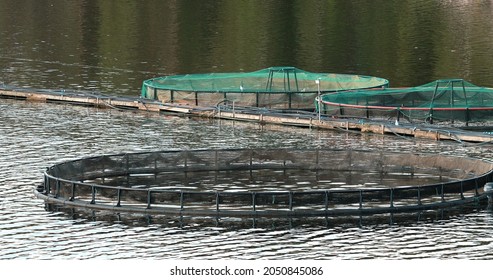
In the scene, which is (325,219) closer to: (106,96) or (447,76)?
(106,96)

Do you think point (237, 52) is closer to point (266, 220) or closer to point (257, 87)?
point (257, 87)

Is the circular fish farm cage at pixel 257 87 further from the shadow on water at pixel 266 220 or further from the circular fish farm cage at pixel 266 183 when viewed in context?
the shadow on water at pixel 266 220

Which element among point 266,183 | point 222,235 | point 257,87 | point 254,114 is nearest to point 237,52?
point 257,87

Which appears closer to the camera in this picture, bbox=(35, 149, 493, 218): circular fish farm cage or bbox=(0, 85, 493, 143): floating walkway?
bbox=(35, 149, 493, 218): circular fish farm cage

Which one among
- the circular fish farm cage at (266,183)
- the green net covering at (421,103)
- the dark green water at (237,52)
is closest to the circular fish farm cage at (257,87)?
the green net covering at (421,103)

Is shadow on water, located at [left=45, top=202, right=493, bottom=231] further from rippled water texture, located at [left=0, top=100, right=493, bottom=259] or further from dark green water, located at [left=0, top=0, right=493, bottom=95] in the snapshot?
dark green water, located at [left=0, top=0, right=493, bottom=95]

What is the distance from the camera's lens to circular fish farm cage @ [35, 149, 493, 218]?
75688mm

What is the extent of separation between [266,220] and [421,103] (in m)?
45.8

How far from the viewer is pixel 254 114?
11538 cm

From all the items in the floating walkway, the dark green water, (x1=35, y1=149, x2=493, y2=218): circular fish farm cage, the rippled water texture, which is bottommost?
the rippled water texture

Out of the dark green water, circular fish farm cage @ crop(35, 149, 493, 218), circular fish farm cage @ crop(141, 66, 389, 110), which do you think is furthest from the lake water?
circular fish farm cage @ crop(141, 66, 389, 110)

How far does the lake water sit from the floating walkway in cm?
144

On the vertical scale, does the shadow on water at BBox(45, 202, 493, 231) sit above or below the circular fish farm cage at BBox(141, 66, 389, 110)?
below
